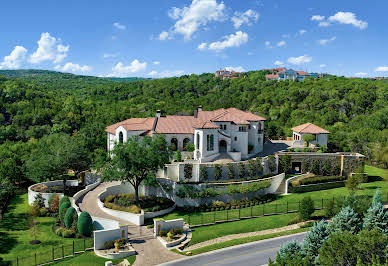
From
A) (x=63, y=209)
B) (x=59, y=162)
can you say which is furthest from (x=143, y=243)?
(x=59, y=162)

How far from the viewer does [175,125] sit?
45219mm

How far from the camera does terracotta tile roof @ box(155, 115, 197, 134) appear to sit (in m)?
Answer: 44.1

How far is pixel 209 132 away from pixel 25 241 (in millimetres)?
22994

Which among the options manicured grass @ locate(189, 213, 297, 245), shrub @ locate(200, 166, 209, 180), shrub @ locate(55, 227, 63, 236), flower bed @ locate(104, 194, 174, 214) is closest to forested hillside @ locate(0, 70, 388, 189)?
flower bed @ locate(104, 194, 174, 214)

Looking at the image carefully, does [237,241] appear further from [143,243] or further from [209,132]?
[209,132]

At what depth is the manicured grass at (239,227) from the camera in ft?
96.2

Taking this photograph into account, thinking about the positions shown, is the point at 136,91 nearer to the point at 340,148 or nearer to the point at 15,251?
the point at 340,148

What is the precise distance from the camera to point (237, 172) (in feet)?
128

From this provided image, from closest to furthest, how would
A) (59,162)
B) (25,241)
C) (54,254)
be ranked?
(54,254) → (25,241) → (59,162)

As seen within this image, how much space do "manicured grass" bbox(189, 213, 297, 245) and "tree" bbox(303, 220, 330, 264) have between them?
29.8ft

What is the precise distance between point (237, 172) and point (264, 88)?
75551 mm

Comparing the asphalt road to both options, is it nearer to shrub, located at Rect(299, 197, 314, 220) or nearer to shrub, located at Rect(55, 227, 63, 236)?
shrub, located at Rect(299, 197, 314, 220)

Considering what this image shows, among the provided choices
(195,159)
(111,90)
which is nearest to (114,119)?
(195,159)

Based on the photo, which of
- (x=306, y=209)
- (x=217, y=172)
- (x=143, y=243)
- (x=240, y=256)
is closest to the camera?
(x=240, y=256)
